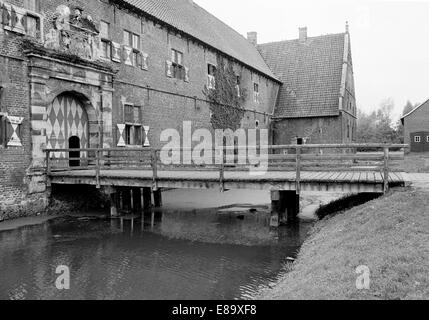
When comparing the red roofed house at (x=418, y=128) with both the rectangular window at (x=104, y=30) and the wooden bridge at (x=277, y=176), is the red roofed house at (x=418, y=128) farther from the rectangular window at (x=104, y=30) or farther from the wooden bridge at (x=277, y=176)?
the rectangular window at (x=104, y=30)

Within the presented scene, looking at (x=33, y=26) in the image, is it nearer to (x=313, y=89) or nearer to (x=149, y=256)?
(x=149, y=256)

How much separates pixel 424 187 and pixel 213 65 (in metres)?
14.8

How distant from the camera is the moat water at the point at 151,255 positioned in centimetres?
564

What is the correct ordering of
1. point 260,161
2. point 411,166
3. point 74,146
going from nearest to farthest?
point 260,161 < point 74,146 < point 411,166

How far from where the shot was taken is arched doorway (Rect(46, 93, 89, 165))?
1216cm

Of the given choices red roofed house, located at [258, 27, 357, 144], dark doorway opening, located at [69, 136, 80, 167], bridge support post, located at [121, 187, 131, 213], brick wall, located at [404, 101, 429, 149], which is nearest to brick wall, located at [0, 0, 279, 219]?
dark doorway opening, located at [69, 136, 80, 167]

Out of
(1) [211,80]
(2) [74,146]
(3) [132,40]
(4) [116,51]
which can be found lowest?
(2) [74,146]

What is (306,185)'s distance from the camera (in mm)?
9109

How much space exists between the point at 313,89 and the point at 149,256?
24.8 m

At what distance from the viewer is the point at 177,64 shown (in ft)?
59.1

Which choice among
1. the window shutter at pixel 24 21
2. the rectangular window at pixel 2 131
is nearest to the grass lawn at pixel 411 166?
the rectangular window at pixel 2 131

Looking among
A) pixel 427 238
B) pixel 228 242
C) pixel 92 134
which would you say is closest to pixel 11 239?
pixel 228 242

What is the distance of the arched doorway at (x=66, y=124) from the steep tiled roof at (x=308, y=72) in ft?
61.9

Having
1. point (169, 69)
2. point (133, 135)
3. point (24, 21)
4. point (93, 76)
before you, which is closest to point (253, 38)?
point (169, 69)
